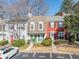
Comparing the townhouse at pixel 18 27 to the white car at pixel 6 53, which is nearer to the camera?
the white car at pixel 6 53

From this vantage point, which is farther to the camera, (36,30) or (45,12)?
(45,12)

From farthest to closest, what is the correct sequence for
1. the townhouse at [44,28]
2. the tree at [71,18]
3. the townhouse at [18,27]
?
the townhouse at [18,27], the townhouse at [44,28], the tree at [71,18]

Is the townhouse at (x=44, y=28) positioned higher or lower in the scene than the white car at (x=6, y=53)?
higher

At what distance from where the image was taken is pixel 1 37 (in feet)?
190

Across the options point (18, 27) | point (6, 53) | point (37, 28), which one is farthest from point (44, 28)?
point (6, 53)

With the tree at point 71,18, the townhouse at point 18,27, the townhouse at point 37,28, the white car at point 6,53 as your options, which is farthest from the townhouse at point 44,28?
the white car at point 6,53

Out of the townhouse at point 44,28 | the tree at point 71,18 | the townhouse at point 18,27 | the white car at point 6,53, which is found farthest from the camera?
the townhouse at point 18,27

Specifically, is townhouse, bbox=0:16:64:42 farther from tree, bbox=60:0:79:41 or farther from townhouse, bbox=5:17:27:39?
tree, bbox=60:0:79:41

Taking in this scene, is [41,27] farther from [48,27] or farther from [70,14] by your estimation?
[70,14]

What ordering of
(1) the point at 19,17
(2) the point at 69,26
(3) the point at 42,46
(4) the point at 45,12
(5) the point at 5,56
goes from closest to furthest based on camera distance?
(5) the point at 5,56, (3) the point at 42,46, (2) the point at 69,26, (1) the point at 19,17, (4) the point at 45,12

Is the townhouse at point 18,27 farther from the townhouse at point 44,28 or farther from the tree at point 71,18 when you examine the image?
the tree at point 71,18

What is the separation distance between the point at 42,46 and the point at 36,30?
12498 mm

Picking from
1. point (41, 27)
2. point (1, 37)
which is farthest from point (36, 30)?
point (1, 37)

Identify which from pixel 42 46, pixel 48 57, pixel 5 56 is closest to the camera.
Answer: pixel 5 56
